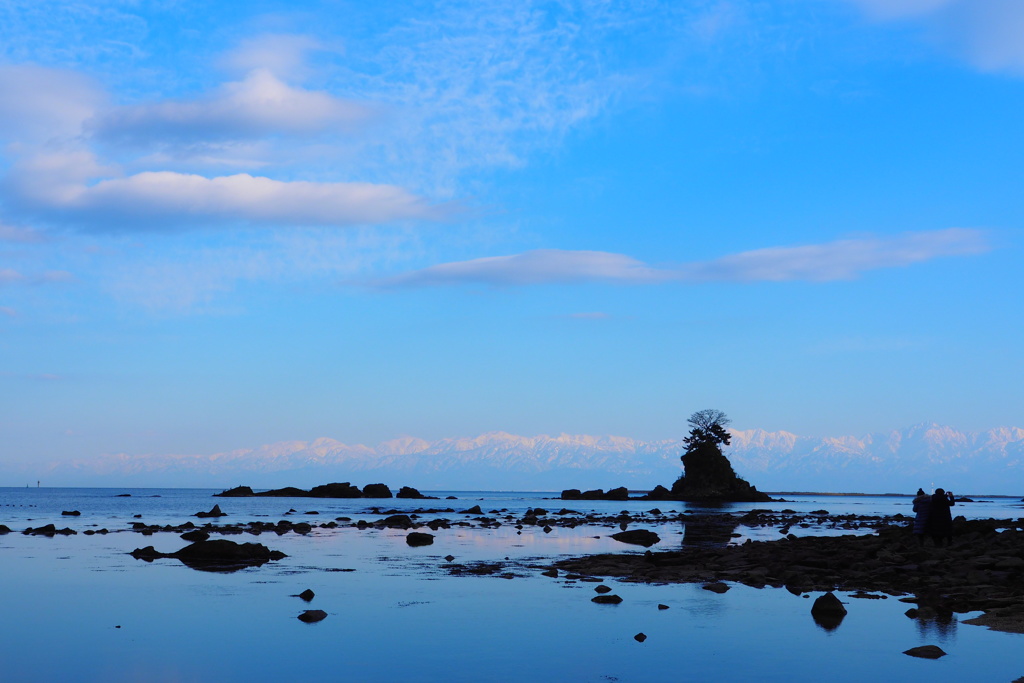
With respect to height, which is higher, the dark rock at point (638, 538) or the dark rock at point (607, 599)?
the dark rock at point (607, 599)

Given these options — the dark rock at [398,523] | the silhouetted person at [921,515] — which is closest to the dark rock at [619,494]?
the dark rock at [398,523]

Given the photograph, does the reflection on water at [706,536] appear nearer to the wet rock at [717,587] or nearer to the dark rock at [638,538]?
the dark rock at [638,538]

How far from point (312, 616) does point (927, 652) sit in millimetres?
14837

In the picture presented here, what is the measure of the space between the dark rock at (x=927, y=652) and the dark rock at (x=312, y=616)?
14.2 m

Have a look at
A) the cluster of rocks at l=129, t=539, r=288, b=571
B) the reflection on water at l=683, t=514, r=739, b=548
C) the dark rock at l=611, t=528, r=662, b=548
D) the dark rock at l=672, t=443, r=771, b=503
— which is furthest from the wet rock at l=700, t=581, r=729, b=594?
the dark rock at l=672, t=443, r=771, b=503

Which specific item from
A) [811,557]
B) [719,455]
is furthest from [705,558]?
[719,455]

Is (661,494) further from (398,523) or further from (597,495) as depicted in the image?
(398,523)

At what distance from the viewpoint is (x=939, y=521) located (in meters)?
36.6

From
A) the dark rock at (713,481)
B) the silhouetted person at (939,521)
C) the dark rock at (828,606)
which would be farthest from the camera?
the dark rock at (713,481)

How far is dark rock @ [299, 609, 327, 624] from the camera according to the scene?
21.9 m

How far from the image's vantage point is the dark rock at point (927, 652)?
56.8 feet

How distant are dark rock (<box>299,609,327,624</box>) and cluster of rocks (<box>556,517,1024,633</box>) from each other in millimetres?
12565

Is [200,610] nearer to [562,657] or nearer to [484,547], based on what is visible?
[562,657]

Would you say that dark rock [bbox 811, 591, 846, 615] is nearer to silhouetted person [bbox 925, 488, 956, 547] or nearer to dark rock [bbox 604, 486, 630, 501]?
silhouetted person [bbox 925, 488, 956, 547]
